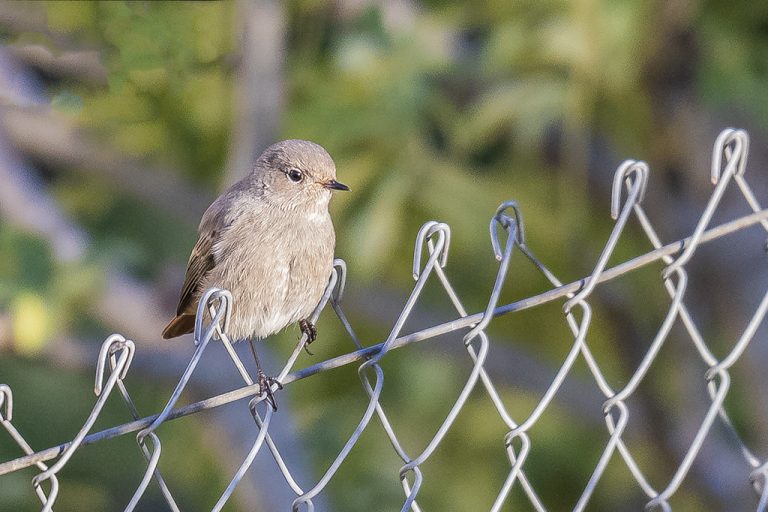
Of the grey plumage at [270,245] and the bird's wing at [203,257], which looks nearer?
the grey plumage at [270,245]

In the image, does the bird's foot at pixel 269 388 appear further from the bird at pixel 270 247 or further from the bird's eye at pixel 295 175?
the bird's eye at pixel 295 175

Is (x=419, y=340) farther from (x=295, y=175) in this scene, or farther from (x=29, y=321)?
(x=29, y=321)

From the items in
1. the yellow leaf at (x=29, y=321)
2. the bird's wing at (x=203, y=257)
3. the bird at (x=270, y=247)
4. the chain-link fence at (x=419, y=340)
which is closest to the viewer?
the chain-link fence at (x=419, y=340)

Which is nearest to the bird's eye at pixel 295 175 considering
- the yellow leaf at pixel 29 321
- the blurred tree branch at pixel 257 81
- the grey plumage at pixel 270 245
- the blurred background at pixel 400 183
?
the grey plumage at pixel 270 245

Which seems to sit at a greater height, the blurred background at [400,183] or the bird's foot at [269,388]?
the blurred background at [400,183]

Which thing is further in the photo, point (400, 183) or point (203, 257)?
point (400, 183)

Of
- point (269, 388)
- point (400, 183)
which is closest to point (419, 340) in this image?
point (269, 388)

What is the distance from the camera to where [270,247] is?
309 cm

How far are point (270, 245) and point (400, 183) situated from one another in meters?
2.48

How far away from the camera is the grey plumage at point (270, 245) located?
3.04 meters

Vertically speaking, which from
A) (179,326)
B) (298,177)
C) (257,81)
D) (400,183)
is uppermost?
(257,81)

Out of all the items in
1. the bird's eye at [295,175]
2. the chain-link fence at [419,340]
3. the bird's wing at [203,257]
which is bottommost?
the chain-link fence at [419,340]

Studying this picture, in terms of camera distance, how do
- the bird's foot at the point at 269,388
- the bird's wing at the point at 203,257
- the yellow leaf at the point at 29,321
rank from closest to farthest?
1. the bird's foot at the point at 269,388
2. the bird's wing at the point at 203,257
3. the yellow leaf at the point at 29,321

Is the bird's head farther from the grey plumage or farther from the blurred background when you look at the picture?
the blurred background
